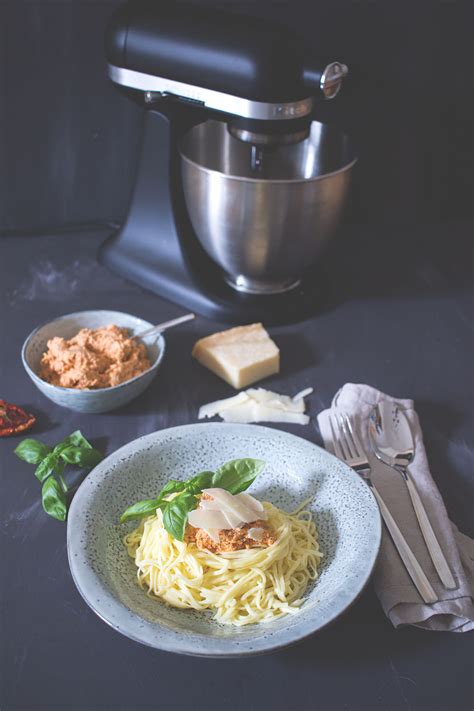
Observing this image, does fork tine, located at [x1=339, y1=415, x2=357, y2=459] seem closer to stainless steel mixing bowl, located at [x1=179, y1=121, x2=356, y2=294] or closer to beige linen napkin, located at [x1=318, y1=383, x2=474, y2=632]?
beige linen napkin, located at [x1=318, y1=383, x2=474, y2=632]

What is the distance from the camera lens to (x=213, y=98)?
1.27 meters

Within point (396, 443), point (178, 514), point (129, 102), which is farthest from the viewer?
point (129, 102)

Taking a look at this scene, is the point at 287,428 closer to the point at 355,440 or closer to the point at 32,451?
the point at 355,440

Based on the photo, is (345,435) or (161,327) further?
(161,327)

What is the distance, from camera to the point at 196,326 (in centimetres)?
142

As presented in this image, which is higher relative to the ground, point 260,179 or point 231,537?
point 260,179

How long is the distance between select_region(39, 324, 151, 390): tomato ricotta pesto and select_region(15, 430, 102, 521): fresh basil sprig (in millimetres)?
102

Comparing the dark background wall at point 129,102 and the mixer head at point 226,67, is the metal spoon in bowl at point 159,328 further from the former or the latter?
the dark background wall at point 129,102

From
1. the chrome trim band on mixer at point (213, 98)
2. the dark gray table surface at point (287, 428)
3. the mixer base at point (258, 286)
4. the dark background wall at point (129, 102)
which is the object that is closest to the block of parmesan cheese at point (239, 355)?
the dark gray table surface at point (287, 428)

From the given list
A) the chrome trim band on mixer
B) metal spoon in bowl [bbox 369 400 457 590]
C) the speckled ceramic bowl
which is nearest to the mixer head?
the chrome trim band on mixer

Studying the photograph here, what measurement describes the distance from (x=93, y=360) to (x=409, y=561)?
541 mm

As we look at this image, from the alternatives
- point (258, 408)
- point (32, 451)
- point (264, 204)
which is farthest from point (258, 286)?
point (32, 451)

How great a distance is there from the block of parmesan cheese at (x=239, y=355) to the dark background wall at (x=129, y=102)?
560 mm

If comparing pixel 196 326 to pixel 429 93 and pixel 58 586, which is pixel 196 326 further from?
pixel 429 93
